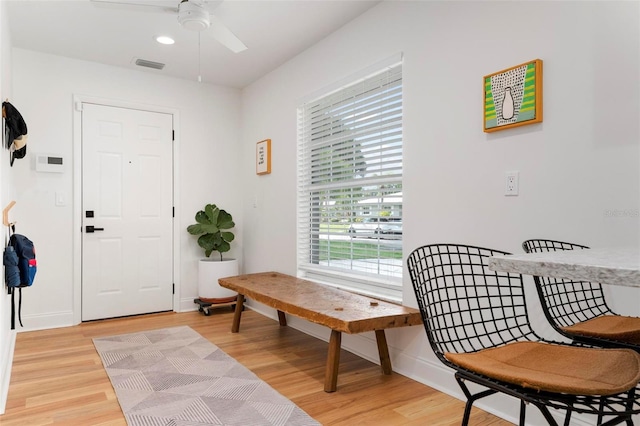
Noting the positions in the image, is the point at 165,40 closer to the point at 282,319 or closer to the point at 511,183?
the point at 282,319

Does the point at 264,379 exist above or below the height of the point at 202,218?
below

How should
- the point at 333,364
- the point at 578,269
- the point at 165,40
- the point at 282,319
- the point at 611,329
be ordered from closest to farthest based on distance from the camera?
the point at 578,269, the point at 611,329, the point at 333,364, the point at 165,40, the point at 282,319

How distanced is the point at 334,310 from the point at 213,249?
2356 mm

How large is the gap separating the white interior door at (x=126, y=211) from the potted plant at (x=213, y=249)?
1.12 ft

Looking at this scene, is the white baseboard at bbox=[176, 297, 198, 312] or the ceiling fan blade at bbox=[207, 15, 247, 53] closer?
the ceiling fan blade at bbox=[207, 15, 247, 53]

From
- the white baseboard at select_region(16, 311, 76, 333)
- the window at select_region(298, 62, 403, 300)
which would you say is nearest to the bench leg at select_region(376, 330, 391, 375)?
the window at select_region(298, 62, 403, 300)

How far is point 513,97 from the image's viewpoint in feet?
6.97

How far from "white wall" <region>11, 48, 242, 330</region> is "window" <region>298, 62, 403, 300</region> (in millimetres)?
1479

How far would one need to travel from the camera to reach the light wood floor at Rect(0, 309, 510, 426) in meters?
2.19

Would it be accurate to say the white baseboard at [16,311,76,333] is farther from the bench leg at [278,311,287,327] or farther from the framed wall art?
→ the framed wall art

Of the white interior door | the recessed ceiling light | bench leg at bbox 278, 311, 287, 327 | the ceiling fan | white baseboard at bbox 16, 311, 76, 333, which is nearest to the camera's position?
the ceiling fan

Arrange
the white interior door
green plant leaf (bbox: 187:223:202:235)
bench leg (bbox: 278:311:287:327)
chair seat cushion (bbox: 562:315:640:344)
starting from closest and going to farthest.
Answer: chair seat cushion (bbox: 562:315:640:344), bench leg (bbox: 278:311:287:327), the white interior door, green plant leaf (bbox: 187:223:202:235)

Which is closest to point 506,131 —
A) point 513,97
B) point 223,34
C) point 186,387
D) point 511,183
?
point 513,97

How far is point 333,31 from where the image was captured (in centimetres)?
343
